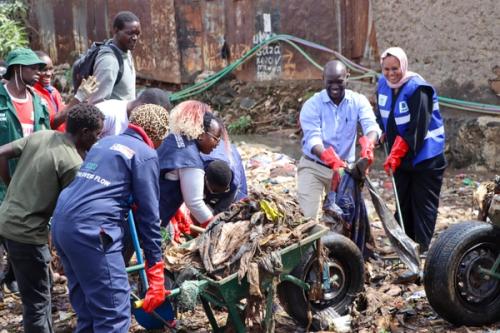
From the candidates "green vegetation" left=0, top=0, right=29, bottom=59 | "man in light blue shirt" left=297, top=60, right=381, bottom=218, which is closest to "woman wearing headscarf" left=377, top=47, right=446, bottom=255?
"man in light blue shirt" left=297, top=60, right=381, bottom=218

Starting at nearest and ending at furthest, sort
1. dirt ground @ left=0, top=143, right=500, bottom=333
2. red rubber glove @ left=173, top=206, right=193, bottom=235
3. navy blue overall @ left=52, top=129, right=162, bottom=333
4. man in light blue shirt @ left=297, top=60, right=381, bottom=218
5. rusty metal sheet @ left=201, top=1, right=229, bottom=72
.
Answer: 1. navy blue overall @ left=52, top=129, right=162, bottom=333
2. dirt ground @ left=0, top=143, right=500, bottom=333
3. red rubber glove @ left=173, top=206, right=193, bottom=235
4. man in light blue shirt @ left=297, top=60, right=381, bottom=218
5. rusty metal sheet @ left=201, top=1, right=229, bottom=72

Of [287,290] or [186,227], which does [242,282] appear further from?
[186,227]

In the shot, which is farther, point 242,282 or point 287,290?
point 287,290

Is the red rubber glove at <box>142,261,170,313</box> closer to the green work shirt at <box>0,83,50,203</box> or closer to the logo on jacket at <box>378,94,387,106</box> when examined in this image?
the green work shirt at <box>0,83,50,203</box>

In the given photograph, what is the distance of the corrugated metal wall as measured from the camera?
36.2ft

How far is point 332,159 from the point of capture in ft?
19.9

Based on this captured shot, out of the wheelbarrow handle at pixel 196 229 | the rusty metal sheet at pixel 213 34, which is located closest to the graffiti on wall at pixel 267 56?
the rusty metal sheet at pixel 213 34

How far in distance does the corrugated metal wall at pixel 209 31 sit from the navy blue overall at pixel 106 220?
7.17 metres

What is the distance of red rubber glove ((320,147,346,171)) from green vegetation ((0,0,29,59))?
8074 millimetres

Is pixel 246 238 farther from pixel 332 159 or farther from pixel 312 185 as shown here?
pixel 312 185

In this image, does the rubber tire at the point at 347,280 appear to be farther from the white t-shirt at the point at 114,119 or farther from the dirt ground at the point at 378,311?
the white t-shirt at the point at 114,119

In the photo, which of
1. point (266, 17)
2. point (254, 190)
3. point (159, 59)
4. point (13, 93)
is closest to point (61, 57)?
point (159, 59)

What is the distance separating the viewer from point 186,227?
5676mm

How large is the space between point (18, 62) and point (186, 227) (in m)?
1.75
